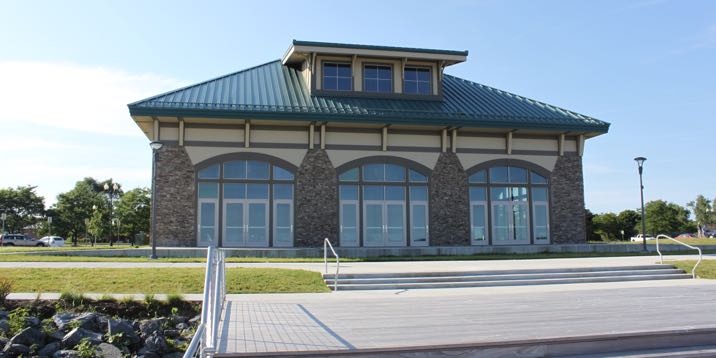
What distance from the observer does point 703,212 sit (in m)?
91.1

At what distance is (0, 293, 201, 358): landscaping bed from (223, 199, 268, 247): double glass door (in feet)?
44.6

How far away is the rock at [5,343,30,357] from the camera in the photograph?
8125 millimetres

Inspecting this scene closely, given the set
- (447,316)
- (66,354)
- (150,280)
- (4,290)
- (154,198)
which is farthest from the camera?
(154,198)

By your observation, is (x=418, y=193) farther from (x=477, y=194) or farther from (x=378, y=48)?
(x=378, y=48)

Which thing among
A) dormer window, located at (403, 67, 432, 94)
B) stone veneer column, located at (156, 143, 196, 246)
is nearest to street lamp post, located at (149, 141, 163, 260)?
stone veneer column, located at (156, 143, 196, 246)

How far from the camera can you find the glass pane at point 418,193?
1037 inches

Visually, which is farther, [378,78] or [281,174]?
[378,78]

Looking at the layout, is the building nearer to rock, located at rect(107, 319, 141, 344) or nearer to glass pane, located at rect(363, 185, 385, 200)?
glass pane, located at rect(363, 185, 385, 200)

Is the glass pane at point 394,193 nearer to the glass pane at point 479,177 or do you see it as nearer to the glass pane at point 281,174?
the glass pane at point 479,177

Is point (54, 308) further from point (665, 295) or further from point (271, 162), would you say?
point (271, 162)

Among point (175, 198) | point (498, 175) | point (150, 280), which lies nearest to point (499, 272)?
point (150, 280)

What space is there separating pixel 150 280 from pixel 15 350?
16.6ft

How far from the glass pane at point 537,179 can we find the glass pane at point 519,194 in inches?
25.5

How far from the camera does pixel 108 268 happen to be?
14.9 metres
